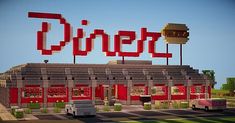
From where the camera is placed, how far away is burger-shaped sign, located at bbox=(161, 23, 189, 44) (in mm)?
70688

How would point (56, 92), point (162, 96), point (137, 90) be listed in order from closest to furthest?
point (56, 92) < point (137, 90) < point (162, 96)

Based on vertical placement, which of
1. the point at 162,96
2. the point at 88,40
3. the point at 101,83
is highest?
the point at 88,40

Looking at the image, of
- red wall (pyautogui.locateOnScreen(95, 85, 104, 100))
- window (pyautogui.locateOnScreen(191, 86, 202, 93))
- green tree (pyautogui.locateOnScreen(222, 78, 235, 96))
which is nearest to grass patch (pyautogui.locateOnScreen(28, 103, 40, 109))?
red wall (pyautogui.locateOnScreen(95, 85, 104, 100))

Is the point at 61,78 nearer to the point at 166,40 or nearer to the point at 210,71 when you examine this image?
the point at 166,40

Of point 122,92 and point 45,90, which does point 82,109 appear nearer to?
point 45,90

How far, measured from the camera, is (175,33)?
71625 millimetres

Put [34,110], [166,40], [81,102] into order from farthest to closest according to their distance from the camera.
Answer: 1. [166,40]
2. [34,110]
3. [81,102]

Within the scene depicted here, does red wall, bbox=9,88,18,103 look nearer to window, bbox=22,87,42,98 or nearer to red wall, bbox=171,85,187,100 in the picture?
window, bbox=22,87,42,98

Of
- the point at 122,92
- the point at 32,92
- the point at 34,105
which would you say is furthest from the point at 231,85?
the point at 34,105

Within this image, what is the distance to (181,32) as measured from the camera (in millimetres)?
71750

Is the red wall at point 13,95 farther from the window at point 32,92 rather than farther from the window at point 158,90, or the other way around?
the window at point 158,90

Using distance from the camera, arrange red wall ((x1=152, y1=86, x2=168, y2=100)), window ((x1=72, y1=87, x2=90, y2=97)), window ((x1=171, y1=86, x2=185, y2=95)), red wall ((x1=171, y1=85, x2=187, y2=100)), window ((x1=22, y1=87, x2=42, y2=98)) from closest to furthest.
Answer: window ((x1=22, y1=87, x2=42, y2=98)) < window ((x1=72, y1=87, x2=90, y2=97)) < red wall ((x1=152, y1=86, x2=168, y2=100)) < red wall ((x1=171, y1=85, x2=187, y2=100)) < window ((x1=171, y1=86, x2=185, y2=95))

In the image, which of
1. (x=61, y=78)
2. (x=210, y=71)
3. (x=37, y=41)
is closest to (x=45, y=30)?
(x=37, y=41)

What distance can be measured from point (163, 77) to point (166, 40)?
1025cm
